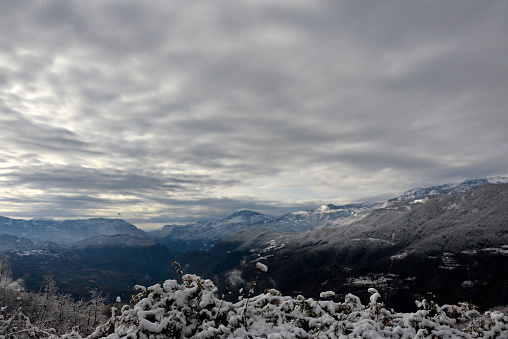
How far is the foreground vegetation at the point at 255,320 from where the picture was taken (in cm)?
729

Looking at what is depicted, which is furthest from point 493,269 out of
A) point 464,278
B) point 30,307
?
point 30,307

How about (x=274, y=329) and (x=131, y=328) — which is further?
(x=274, y=329)

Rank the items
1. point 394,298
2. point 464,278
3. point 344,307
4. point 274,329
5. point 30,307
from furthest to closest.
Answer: point 464,278 < point 394,298 < point 30,307 < point 344,307 < point 274,329

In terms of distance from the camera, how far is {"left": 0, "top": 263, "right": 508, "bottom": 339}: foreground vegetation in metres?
7.29

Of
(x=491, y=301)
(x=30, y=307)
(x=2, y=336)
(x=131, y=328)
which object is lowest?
(x=491, y=301)

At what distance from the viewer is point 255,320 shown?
8875mm

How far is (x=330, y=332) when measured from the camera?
26.7ft

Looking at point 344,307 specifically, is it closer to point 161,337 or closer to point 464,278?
point 161,337

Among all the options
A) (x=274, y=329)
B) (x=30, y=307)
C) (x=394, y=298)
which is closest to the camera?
(x=274, y=329)

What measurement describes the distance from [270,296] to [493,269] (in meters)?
279

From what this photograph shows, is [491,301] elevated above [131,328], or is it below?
below

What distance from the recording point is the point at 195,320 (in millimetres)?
8000

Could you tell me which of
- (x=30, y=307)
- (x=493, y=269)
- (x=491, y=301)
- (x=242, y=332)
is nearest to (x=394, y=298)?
(x=491, y=301)

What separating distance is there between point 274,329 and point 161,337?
366 centimetres
